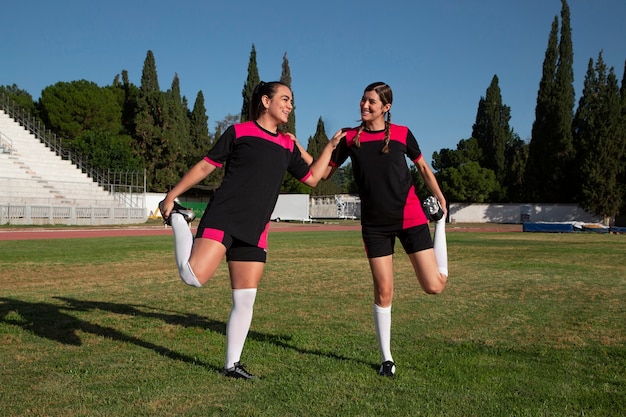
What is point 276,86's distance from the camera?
15.5ft

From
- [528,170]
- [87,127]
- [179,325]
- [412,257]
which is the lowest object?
[179,325]

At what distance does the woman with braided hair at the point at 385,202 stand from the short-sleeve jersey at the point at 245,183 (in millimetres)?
751

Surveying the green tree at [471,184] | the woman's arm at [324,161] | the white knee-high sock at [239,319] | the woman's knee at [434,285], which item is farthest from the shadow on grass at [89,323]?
the green tree at [471,184]

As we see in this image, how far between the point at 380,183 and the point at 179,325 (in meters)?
3.19

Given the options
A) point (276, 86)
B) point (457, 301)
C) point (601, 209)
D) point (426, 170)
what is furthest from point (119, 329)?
point (601, 209)

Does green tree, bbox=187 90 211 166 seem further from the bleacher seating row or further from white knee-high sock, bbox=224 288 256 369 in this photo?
white knee-high sock, bbox=224 288 256 369

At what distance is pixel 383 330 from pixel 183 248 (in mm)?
1815

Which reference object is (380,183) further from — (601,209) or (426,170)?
(601,209)

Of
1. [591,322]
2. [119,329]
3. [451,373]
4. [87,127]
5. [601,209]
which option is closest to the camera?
[451,373]

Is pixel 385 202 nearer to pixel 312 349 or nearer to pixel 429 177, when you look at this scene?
pixel 429 177

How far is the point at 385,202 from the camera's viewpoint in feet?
15.6

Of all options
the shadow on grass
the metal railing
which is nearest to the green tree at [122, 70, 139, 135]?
the metal railing

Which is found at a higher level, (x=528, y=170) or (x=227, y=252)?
(x=528, y=170)

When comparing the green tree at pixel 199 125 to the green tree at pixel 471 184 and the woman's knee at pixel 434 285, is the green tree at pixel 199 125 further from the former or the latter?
the woman's knee at pixel 434 285
